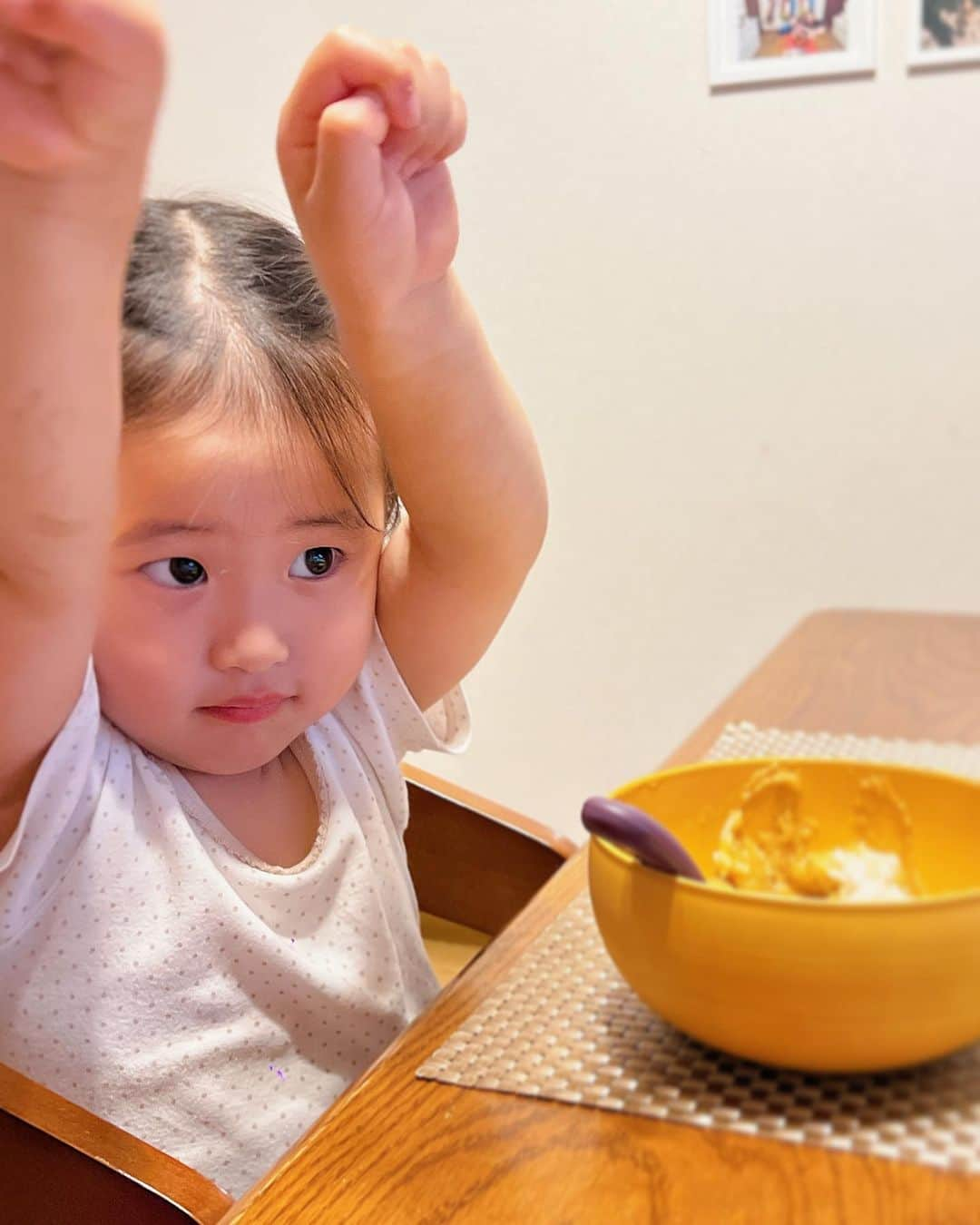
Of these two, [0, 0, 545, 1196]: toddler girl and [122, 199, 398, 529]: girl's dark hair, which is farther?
[122, 199, 398, 529]: girl's dark hair

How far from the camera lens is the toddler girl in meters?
0.56

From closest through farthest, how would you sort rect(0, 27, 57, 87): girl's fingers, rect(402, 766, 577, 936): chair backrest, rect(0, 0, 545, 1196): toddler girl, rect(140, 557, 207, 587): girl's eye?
rect(0, 27, 57, 87): girl's fingers, rect(0, 0, 545, 1196): toddler girl, rect(140, 557, 207, 587): girl's eye, rect(402, 766, 577, 936): chair backrest

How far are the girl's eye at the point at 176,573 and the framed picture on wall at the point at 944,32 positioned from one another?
1388 mm

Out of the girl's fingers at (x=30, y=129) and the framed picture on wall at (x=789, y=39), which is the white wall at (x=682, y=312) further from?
the girl's fingers at (x=30, y=129)

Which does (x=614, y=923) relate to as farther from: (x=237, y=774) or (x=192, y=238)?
(x=192, y=238)

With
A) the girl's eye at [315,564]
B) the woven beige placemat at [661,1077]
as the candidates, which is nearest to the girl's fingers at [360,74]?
the girl's eye at [315,564]

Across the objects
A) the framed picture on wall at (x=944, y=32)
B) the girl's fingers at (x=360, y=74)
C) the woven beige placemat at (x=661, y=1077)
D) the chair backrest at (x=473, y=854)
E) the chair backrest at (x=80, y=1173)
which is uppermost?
the framed picture on wall at (x=944, y=32)

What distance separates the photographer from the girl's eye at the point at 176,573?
665 millimetres

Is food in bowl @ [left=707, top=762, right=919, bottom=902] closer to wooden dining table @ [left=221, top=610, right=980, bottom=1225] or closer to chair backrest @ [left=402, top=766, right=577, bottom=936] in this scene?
wooden dining table @ [left=221, top=610, right=980, bottom=1225]

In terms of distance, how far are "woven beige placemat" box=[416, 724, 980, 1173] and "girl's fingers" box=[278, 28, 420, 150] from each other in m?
0.36

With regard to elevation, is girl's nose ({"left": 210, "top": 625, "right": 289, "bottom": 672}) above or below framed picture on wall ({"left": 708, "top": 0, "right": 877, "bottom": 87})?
below

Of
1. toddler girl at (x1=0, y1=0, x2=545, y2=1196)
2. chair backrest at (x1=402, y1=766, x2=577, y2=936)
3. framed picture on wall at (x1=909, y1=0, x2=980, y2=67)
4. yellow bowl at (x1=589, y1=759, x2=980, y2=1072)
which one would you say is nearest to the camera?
yellow bowl at (x1=589, y1=759, x2=980, y2=1072)

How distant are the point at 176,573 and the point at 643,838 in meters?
0.30

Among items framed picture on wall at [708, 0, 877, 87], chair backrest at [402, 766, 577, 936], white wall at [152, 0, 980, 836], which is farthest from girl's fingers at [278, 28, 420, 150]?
framed picture on wall at [708, 0, 877, 87]
